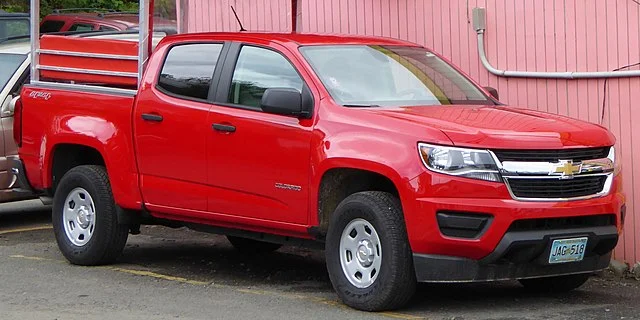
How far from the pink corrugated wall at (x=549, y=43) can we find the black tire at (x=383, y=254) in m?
2.54

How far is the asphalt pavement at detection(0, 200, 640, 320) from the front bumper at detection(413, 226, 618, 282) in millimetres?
290

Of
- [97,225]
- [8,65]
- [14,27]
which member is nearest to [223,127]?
[97,225]

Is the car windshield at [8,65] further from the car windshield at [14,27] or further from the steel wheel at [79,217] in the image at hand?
the car windshield at [14,27]

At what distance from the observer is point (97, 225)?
33.3 feet

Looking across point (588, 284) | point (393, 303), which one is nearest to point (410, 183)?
point (393, 303)

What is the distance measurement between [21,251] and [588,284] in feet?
15.9

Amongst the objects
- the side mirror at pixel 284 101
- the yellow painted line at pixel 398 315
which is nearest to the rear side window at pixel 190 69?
the side mirror at pixel 284 101

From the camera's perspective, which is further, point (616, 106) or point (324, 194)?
point (616, 106)

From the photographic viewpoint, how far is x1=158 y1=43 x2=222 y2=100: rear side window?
9.52 m

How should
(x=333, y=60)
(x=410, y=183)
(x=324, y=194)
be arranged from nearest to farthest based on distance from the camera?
(x=410, y=183) < (x=324, y=194) < (x=333, y=60)

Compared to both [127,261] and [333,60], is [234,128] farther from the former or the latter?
[127,261]

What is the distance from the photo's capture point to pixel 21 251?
36.9ft

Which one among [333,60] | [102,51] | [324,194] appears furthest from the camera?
[102,51]

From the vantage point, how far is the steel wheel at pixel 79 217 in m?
10.3
